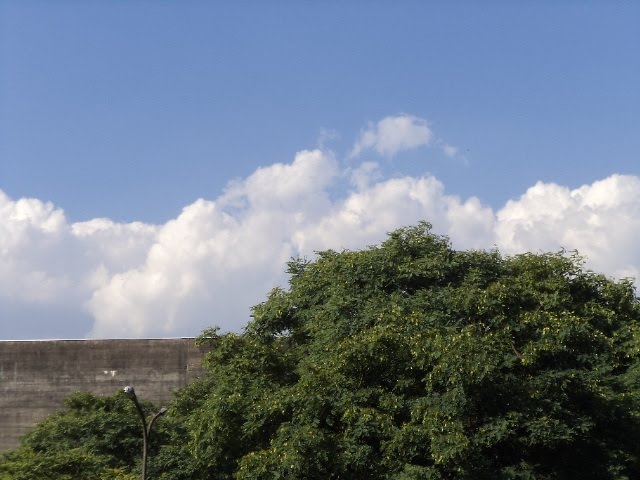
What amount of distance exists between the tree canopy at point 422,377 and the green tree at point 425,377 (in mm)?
38

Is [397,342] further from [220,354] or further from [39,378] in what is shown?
[39,378]

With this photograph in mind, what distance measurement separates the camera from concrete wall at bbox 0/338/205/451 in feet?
100

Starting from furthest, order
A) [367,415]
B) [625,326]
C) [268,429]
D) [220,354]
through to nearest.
A: 1. [625,326]
2. [220,354]
3. [268,429]
4. [367,415]

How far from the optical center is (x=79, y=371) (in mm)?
30844

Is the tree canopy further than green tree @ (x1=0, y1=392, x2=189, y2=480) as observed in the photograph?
No

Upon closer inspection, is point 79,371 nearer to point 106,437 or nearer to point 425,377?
point 106,437

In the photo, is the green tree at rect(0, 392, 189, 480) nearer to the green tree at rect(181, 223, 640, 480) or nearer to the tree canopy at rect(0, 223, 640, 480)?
the tree canopy at rect(0, 223, 640, 480)

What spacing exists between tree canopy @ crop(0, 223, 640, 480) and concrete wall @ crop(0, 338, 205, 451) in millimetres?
7082

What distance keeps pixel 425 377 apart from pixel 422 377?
808 millimetres

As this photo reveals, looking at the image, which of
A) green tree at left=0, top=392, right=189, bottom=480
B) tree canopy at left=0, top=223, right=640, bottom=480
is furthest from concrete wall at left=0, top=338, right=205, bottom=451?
tree canopy at left=0, top=223, right=640, bottom=480

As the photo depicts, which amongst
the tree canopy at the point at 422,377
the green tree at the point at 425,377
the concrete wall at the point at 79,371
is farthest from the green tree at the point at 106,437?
the concrete wall at the point at 79,371

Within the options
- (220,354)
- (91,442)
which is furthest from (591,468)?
(91,442)

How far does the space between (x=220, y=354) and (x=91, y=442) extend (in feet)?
15.3

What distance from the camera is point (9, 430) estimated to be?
30719 millimetres
